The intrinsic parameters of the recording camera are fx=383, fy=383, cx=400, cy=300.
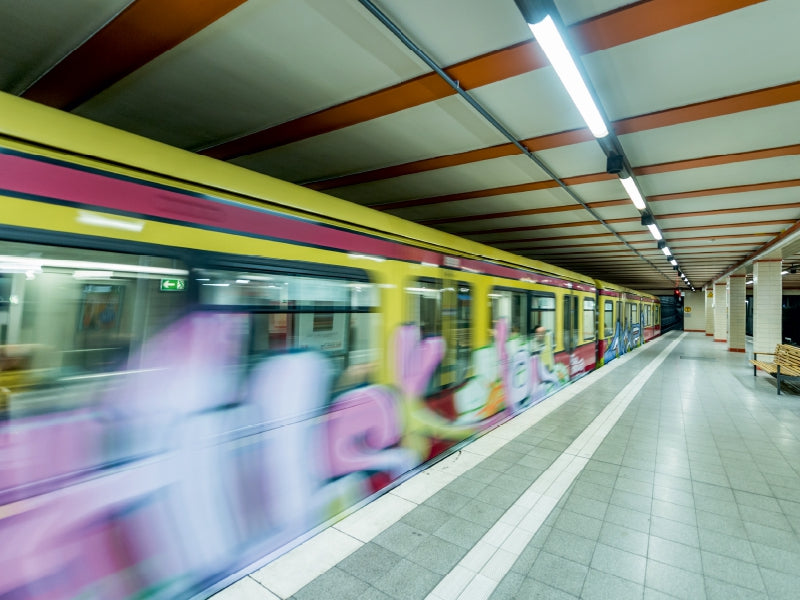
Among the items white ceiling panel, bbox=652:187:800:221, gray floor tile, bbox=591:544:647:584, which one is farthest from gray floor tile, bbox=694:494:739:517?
white ceiling panel, bbox=652:187:800:221

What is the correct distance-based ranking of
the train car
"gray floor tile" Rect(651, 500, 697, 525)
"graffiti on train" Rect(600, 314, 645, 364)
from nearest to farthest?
"gray floor tile" Rect(651, 500, 697, 525), the train car, "graffiti on train" Rect(600, 314, 645, 364)

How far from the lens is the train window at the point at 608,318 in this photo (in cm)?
1078

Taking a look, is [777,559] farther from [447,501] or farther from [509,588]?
[447,501]

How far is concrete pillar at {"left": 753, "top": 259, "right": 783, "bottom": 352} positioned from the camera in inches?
435

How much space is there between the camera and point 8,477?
150cm

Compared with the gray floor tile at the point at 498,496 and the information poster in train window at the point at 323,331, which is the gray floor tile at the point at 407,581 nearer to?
the gray floor tile at the point at 498,496

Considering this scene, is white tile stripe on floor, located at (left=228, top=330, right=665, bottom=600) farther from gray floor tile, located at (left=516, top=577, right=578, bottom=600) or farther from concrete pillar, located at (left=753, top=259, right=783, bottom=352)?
concrete pillar, located at (left=753, top=259, right=783, bottom=352)

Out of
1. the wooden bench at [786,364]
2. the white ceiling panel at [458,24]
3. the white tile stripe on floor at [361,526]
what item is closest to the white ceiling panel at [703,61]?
the white ceiling panel at [458,24]

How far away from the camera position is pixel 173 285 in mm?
2004

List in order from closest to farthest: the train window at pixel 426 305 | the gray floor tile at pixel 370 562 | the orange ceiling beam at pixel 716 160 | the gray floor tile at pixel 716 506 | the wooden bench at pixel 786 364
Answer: the gray floor tile at pixel 370 562
the gray floor tile at pixel 716 506
the train window at pixel 426 305
the orange ceiling beam at pixel 716 160
the wooden bench at pixel 786 364

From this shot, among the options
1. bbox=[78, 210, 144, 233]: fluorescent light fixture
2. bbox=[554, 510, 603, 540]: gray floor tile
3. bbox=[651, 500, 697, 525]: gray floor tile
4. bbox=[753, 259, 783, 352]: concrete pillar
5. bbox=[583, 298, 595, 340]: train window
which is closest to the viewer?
bbox=[78, 210, 144, 233]: fluorescent light fixture

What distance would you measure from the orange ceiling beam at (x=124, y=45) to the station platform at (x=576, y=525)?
131 inches

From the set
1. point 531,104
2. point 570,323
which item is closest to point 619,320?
point 570,323

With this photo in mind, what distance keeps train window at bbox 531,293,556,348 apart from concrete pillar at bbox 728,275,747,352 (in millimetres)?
13990
